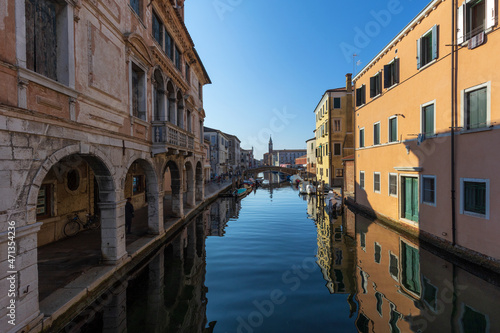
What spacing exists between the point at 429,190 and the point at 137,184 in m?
16.3

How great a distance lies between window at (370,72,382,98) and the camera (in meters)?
15.0

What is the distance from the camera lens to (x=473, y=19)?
333 inches

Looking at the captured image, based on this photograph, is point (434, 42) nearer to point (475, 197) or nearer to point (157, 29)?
point (475, 197)

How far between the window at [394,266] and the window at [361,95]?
450 inches

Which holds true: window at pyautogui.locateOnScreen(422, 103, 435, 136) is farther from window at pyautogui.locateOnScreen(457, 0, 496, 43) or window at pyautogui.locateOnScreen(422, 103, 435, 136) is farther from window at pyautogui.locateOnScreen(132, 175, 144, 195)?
window at pyautogui.locateOnScreen(132, 175, 144, 195)

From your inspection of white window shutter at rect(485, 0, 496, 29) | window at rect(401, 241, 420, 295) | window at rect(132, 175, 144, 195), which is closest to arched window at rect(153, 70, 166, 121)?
window at rect(132, 175, 144, 195)

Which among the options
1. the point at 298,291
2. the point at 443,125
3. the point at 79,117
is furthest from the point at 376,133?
the point at 79,117

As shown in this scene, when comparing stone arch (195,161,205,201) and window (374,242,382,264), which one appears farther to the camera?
stone arch (195,161,205,201)

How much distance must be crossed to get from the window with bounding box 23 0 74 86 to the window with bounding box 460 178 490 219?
11.8m

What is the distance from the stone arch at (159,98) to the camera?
1138 centimetres

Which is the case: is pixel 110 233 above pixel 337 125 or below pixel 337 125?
below

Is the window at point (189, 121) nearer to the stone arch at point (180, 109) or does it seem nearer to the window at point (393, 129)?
the stone arch at point (180, 109)

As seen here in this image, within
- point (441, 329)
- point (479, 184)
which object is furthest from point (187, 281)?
point (479, 184)

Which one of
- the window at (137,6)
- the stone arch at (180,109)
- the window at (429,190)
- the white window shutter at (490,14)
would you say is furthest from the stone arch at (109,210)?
the white window shutter at (490,14)
